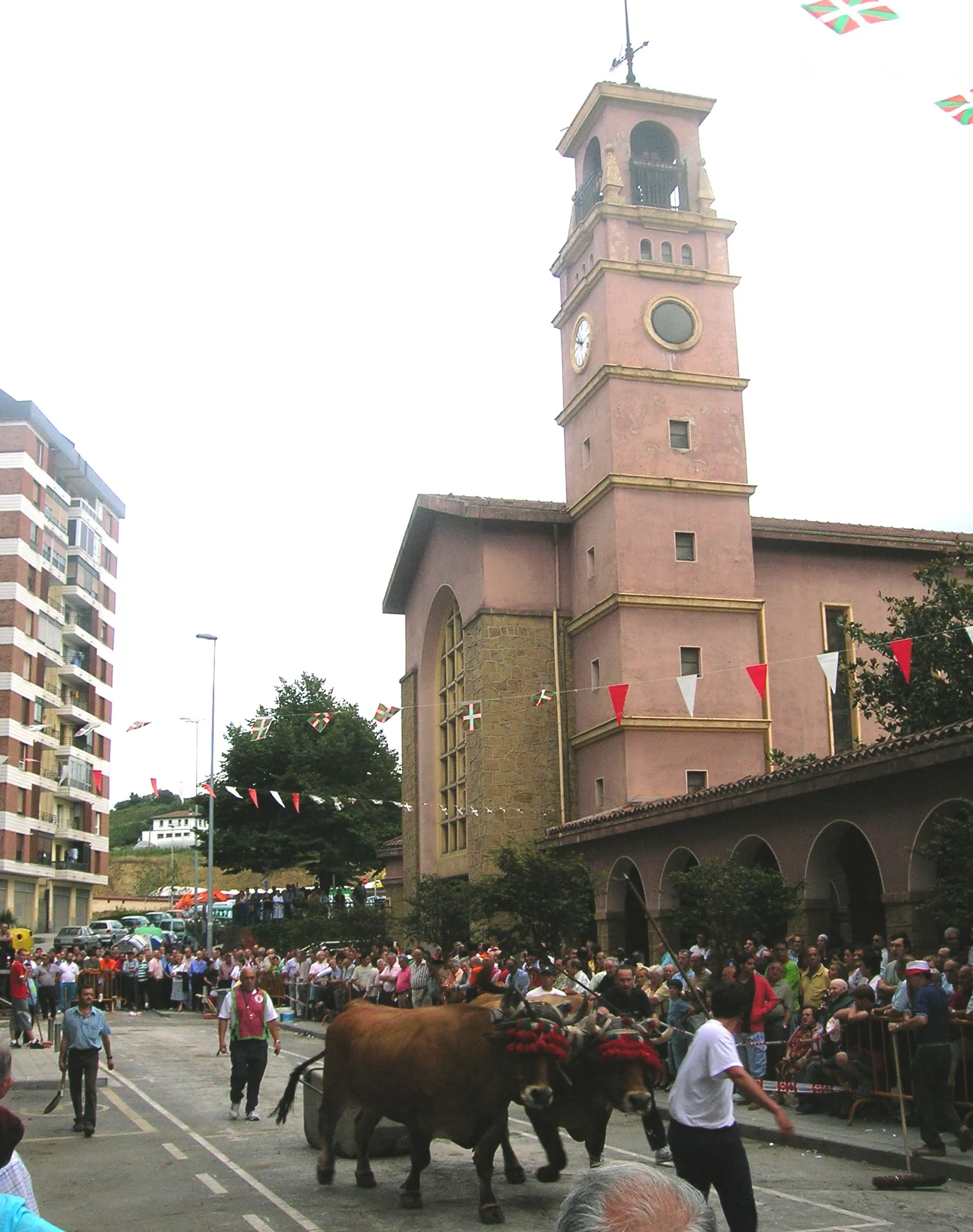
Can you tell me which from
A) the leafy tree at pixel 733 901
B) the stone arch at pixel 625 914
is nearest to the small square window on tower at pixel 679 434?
the stone arch at pixel 625 914

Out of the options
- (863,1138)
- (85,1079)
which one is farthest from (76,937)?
(863,1138)

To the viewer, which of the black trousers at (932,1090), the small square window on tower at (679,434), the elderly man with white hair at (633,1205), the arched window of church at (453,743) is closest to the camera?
the elderly man with white hair at (633,1205)

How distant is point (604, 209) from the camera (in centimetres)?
3594

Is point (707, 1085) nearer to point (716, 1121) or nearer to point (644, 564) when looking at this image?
point (716, 1121)

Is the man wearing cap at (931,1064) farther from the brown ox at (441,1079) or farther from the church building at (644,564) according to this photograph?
the church building at (644,564)

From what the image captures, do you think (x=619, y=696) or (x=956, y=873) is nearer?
(x=956, y=873)

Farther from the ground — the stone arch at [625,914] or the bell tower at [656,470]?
the bell tower at [656,470]

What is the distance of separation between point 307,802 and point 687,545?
89.9 feet

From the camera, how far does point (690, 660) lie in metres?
34.6

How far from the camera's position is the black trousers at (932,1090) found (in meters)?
11.4

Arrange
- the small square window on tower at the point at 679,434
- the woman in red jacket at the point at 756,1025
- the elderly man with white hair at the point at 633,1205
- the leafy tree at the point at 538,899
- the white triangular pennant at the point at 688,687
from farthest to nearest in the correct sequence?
the small square window on tower at the point at 679,434
the leafy tree at the point at 538,899
the white triangular pennant at the point at 688,687
the woman in red jacket at the point at 756,1025
the elderly man with white hair at the point at 633,1205

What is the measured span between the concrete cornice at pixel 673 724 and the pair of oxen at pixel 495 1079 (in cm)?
2232

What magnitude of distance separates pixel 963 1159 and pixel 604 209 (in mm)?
29556

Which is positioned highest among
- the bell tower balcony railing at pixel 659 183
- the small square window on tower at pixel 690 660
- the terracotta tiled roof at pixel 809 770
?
the bell tower balcony railing at pixel 659 183
